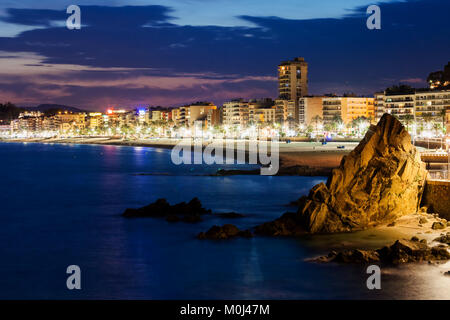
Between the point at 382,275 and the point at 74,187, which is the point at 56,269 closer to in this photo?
the point at 382,275

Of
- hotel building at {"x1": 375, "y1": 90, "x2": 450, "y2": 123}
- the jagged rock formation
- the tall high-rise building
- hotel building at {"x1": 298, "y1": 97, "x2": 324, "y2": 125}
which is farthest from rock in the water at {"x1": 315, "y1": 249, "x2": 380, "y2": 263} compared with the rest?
the tall high-rise building

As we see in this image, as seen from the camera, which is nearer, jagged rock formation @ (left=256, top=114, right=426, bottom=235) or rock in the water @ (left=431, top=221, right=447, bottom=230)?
rock in the water @ (left=431, top=221, right=447, bottom=230)

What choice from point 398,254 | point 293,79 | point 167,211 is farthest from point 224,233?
point 293,79

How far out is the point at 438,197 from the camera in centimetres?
2619

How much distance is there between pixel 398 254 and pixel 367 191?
5.86m

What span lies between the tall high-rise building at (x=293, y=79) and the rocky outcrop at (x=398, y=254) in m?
162

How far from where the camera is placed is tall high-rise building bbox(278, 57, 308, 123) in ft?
598

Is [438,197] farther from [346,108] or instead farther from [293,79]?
[293,79]

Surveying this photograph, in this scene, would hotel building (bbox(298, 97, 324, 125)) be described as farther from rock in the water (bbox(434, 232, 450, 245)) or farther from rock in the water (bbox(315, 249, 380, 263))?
rock in the water (bbox(315, 249, 380, 263))

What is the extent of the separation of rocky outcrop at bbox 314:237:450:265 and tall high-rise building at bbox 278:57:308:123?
531ft

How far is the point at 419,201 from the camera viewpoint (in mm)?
26594

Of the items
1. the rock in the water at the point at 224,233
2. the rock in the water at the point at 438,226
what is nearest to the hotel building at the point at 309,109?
the rock in the water at the point at 224,233
